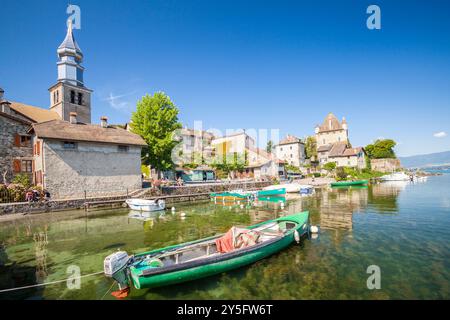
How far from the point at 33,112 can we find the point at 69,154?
19.4 m

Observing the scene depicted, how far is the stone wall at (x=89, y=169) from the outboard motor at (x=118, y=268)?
75.6 ft

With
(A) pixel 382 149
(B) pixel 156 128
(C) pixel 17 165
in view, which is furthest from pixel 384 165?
(C) pixel 17 165

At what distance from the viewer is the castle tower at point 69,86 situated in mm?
39656

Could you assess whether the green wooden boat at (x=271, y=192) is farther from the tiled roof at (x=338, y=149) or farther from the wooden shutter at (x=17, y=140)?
the tiled roof at (x=338, y=149)

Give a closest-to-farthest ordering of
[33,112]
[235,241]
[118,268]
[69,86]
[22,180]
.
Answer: [118,268], [235,241], [22,180], [33,112], [69,86]

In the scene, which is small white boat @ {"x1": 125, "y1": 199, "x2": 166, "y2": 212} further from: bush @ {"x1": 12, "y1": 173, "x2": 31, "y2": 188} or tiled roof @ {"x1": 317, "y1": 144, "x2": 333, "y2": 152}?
tiled roof @ {"x1": 317, "y1": 144, "x2": 333, "y2": 152}

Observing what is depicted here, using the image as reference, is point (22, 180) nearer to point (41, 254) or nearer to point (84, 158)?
point (84, 158)

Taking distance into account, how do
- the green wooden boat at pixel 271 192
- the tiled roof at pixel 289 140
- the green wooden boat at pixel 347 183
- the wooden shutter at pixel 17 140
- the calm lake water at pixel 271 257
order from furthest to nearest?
1. the tiled roof at pixel 289 140
2. the green wooden boat at pixel 347 183
3. the green wooden boat at pixel 271 192
4. the wooden shutter at pixel 17 140
5. the calm lake water at pixel 271 257

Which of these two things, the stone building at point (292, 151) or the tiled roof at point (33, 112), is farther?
the stone building at point (292, 151)

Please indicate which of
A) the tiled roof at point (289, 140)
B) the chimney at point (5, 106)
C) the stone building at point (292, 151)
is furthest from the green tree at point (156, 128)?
the tiled roof at point (289, 140)

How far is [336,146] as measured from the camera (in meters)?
80.7

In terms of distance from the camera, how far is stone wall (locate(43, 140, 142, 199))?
2488 cm
